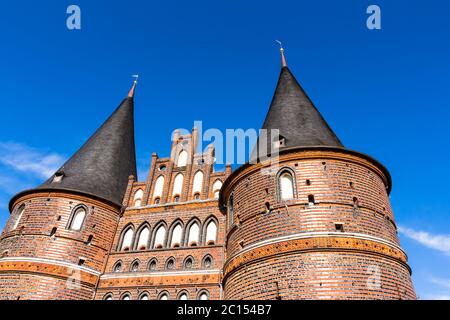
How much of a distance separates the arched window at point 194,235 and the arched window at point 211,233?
0.47 m

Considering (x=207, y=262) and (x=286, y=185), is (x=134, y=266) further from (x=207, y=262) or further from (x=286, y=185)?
(x=286, y=185)

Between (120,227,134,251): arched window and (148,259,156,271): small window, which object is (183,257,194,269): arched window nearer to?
(148,259,156,271): small window

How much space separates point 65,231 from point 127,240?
3084 mm

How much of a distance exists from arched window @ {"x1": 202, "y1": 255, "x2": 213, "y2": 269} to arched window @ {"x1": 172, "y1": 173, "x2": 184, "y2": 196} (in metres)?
4.45

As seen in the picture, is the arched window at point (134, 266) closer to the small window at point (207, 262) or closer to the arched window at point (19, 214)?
the small window at point (207, 262)

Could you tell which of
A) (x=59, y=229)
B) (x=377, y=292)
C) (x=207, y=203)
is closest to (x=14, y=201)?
(x=59, y=229)

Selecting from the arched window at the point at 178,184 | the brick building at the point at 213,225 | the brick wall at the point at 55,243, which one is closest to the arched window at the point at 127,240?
the brick building at the point at 213,225

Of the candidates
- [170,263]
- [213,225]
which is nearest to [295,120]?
[213,225]

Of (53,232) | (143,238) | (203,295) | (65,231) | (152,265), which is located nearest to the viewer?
(203,295)

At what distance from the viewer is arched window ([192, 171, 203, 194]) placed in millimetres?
19247

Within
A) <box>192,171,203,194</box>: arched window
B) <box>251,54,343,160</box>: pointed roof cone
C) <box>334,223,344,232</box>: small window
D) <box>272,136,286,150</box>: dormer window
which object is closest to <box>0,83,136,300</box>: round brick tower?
<box>192,171,203,194</box>: arched window

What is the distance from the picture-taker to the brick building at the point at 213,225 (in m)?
11.8

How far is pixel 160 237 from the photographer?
18.2 meters

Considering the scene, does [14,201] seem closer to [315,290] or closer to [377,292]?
[315,290]
